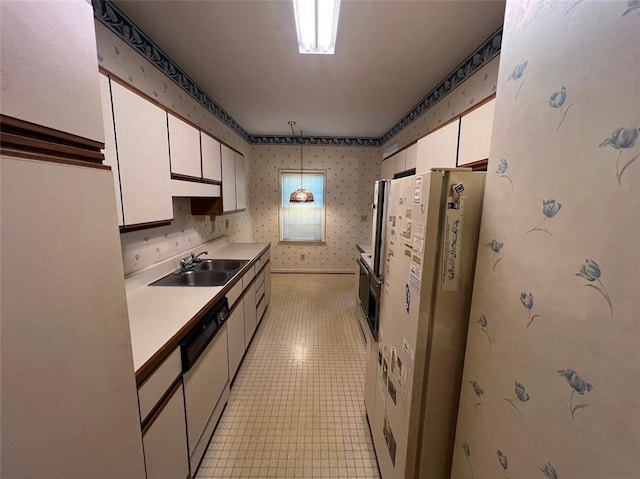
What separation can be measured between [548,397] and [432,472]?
2.42 feet

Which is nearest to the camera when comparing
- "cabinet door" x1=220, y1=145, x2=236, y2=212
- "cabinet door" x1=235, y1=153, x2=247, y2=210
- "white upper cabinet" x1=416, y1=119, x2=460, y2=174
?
"white upper cabinet" x1=416, y1=119, x2=460, y2=174

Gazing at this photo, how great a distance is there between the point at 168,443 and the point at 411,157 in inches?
99.7

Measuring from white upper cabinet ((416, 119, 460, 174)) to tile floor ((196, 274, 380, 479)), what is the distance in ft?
5.92


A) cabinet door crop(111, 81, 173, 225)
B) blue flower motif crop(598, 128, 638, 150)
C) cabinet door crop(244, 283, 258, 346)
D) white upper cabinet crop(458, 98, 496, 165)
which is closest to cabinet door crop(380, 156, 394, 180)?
white upper cabinet crop(458, 98, 496, 165)

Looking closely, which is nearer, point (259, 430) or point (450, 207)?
point (450, 207)

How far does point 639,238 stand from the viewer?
0.42 meters

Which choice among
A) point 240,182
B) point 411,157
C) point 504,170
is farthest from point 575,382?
point 240,182

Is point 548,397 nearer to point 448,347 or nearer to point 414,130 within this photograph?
point 448,347

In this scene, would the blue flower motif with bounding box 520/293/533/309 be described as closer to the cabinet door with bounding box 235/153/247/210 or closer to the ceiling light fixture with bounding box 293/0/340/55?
the ceiling light fixture with bounding box 293/0/340/55

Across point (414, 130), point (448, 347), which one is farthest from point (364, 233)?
point (448, 347)

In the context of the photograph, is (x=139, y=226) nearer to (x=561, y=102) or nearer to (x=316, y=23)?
(x=316, y=23)

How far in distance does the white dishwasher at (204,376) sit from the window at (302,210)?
132 inches

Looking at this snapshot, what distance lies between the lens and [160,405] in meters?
1.00

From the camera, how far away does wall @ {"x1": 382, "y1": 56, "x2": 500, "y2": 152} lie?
177 cm
